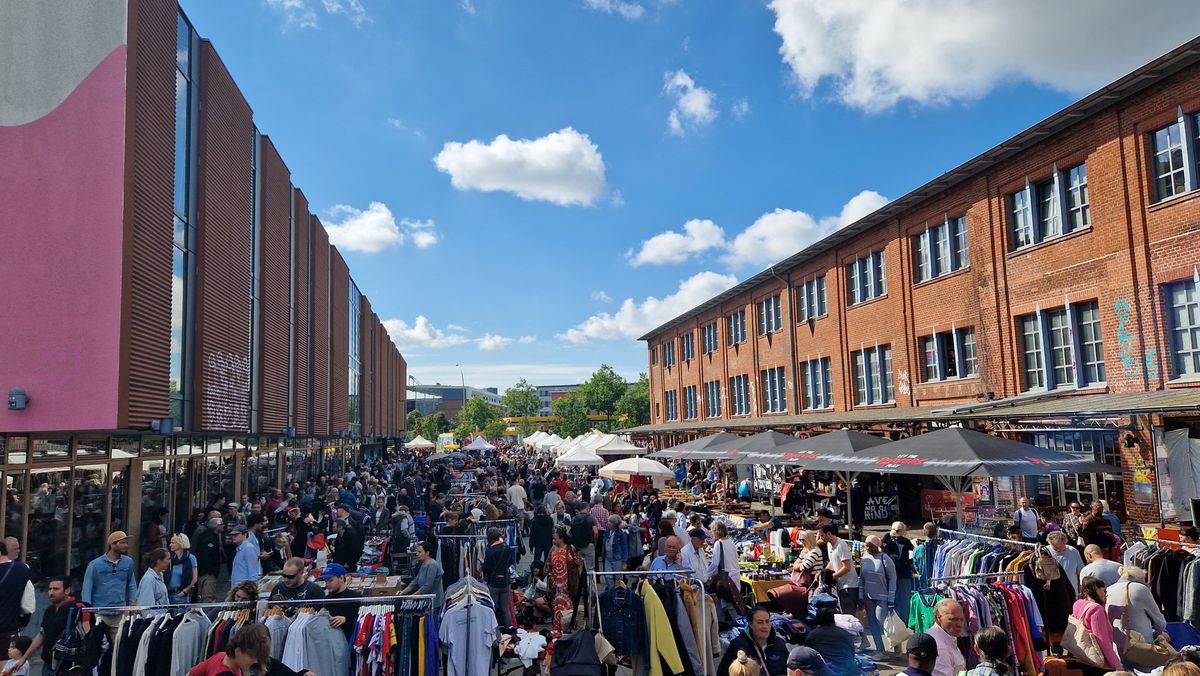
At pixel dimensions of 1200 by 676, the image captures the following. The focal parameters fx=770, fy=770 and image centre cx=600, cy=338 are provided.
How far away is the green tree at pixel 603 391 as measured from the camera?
87.2 m

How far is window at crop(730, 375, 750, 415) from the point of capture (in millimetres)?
40250

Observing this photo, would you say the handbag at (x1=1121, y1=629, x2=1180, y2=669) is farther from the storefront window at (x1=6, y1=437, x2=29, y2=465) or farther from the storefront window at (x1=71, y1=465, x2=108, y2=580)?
the storefront window at (x1=71, y1=465, x2=108, y2=580)

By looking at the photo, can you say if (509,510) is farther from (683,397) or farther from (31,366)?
(683,397)

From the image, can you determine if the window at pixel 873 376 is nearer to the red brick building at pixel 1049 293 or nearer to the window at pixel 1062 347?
the red brick building at pixel 1049 293

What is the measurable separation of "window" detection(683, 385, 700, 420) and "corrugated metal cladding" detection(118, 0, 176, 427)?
36.3m

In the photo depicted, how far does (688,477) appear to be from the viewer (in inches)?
1339

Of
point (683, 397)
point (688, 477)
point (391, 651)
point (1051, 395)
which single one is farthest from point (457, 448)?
point (391, 651)

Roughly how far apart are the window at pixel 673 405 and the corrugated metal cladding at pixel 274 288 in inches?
1206

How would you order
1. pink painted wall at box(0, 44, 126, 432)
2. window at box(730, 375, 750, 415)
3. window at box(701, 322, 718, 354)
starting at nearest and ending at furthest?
1. pink painted wall at box(0, 44, 126, 432)
2. window at box(730, 375, 750, 415)
3. window at box(701, 322, 718, 354)

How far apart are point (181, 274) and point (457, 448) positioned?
47.3m

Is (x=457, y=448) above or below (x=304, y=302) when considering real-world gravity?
below

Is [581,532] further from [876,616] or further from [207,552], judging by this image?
[207,552]

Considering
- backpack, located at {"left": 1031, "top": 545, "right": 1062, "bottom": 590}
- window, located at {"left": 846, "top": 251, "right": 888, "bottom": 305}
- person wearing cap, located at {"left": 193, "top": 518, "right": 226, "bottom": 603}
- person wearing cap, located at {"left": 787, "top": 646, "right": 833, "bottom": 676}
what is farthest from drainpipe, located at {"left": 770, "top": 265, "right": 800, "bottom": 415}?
person wearing cap, located at {"left": 787, "top": 646, "right": 833, "bottom": 676}

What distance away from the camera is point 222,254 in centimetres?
1888
